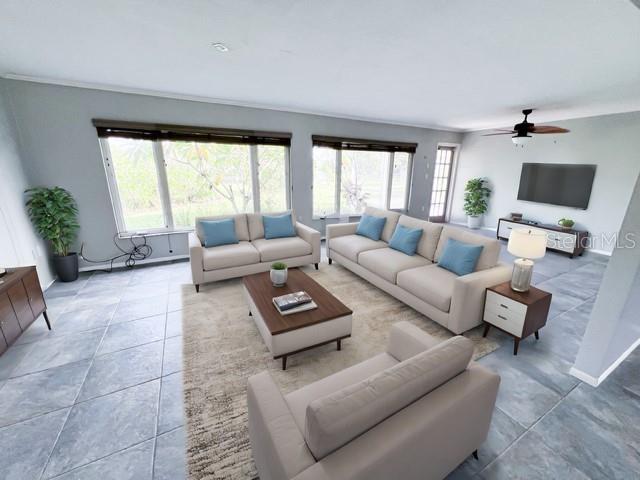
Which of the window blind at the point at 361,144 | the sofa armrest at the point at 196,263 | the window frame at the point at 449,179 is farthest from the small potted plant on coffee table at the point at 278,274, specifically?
the window frame at the point at 449,179

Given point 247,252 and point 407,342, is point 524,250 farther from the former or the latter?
point 247,252

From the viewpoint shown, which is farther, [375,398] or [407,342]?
[407,342]

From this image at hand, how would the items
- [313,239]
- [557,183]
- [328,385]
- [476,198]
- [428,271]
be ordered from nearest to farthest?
1. [328,385]
2. [428,271]
3. [313,239]
4. [557,183]
5. [476,198]

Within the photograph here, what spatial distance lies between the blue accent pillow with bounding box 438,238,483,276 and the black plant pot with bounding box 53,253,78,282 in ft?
15.9

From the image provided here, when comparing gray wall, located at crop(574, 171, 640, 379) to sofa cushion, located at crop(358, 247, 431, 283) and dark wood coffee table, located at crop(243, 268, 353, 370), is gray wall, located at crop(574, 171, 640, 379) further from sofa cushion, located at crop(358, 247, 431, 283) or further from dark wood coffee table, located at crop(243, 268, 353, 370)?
dark wood coffee table, located at crop(243, 268, 353, 370)

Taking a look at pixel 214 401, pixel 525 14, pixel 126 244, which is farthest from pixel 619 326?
pixel 126 244

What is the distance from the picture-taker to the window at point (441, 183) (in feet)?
23.9

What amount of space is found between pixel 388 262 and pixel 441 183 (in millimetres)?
5363

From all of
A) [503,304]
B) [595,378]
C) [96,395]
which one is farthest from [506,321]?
[96,395]

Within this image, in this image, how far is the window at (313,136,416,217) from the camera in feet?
17.6

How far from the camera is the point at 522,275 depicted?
2.38m

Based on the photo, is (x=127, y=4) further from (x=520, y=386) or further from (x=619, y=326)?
(x=619, y=326)

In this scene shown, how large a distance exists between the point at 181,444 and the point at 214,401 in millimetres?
308

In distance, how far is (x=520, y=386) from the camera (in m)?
1.98
